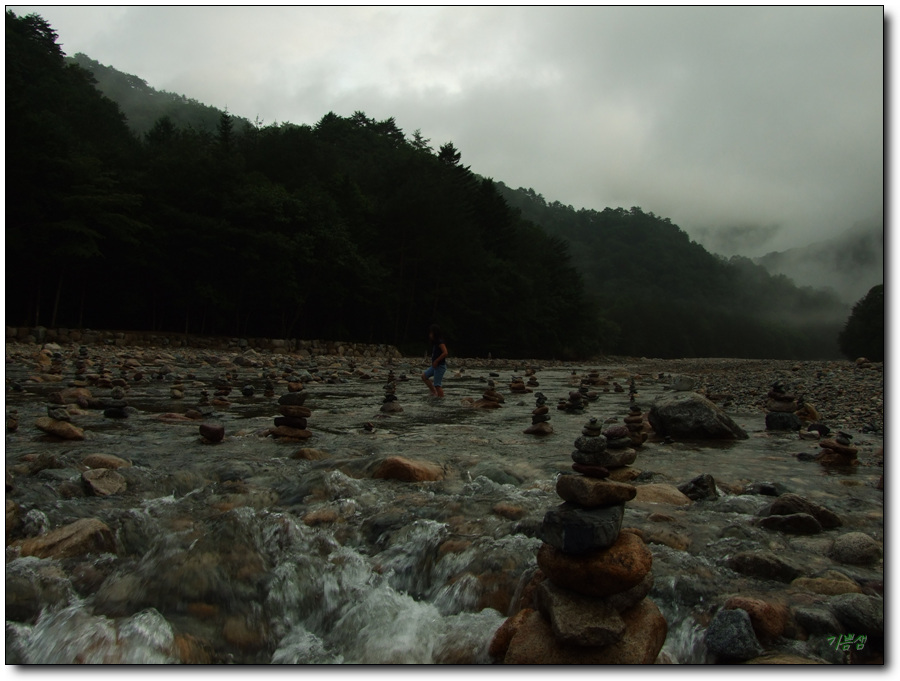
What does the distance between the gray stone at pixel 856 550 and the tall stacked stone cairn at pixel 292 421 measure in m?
5.28

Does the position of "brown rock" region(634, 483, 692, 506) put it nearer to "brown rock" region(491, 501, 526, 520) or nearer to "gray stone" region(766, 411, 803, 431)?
"brown rock" region(491, 501, 526, 520)

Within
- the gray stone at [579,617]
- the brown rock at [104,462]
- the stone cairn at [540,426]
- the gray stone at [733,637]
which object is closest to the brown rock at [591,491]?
the gray stone at [579,617]

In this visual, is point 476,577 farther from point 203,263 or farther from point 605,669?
point 203,263

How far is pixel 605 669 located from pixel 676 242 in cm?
20455

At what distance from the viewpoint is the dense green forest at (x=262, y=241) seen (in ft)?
96.5

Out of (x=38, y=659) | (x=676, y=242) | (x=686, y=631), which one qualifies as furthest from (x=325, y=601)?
(x=676, y=242)

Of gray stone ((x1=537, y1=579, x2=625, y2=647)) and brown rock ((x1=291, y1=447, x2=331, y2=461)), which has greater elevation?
gray stone ((x1=537, y1=579, x2=625, y2=647))

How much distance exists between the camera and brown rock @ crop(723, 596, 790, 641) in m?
2.39

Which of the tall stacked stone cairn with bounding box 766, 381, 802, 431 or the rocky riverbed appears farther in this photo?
the tall stacked stone cairn with bounding box 766, 381, 802, 431

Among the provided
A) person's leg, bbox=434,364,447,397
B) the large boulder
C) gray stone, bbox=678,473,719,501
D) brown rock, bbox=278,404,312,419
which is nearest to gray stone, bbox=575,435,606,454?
gray stone, bbox=678,473,719,501

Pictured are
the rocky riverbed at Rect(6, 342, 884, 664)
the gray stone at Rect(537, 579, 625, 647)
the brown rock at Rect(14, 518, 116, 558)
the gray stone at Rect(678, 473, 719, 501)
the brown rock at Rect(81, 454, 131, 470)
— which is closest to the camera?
the gray stone at Rect(537, 579, 625, 647)

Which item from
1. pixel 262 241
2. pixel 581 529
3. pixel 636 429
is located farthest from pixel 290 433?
pixel 262 241

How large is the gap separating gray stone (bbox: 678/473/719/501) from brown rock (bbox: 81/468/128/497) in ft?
14.8

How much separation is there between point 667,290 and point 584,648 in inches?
7000
